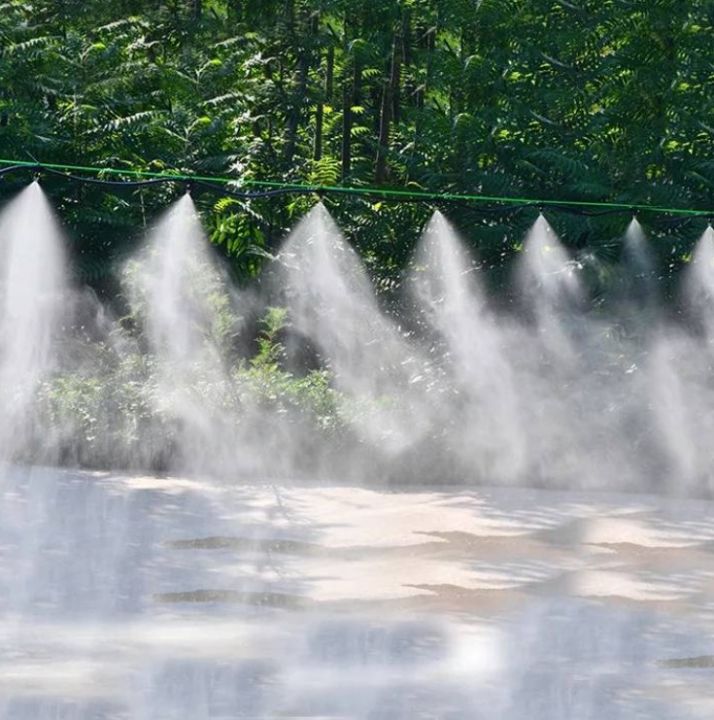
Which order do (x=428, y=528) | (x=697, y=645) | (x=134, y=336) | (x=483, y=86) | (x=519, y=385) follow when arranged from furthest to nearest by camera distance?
(x=483, y=86) → (x=134, y=336) → (x=519, y=385) → (x=428, y=528) → (x=697, y=645)

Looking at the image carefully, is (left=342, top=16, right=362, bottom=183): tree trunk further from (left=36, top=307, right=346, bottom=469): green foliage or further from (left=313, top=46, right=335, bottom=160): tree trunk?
(left=36, top=307, right=346, bottom=469): green foliage

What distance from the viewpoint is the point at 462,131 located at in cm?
1609

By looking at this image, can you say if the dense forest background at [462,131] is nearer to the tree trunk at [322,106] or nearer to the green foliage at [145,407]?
the green foliage at [145,407]

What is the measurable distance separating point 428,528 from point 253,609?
2789mm

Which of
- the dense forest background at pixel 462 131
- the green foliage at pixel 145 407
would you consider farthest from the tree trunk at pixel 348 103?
the green foliage at pixel 145 407

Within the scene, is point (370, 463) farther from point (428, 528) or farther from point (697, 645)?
point (697, 645)

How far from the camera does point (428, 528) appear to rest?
10953 mm

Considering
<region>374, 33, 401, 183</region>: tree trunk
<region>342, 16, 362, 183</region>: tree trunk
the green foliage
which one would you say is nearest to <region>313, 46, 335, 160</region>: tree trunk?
<region>342, 16, 362, 183</region>: tree trunk

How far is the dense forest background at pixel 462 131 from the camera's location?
15.6 metres

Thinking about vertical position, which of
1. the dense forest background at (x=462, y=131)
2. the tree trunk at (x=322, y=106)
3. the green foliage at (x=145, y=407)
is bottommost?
the green foliage at (x=145, y=407)

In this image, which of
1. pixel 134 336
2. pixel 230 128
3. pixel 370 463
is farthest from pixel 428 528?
pixel 230 128

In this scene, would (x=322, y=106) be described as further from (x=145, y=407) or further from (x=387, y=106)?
(x=145, y=407)

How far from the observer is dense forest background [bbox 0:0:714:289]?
Answer: 15570mm

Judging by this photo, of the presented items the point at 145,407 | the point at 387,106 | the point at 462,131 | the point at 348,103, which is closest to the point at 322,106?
the point at 348,103
